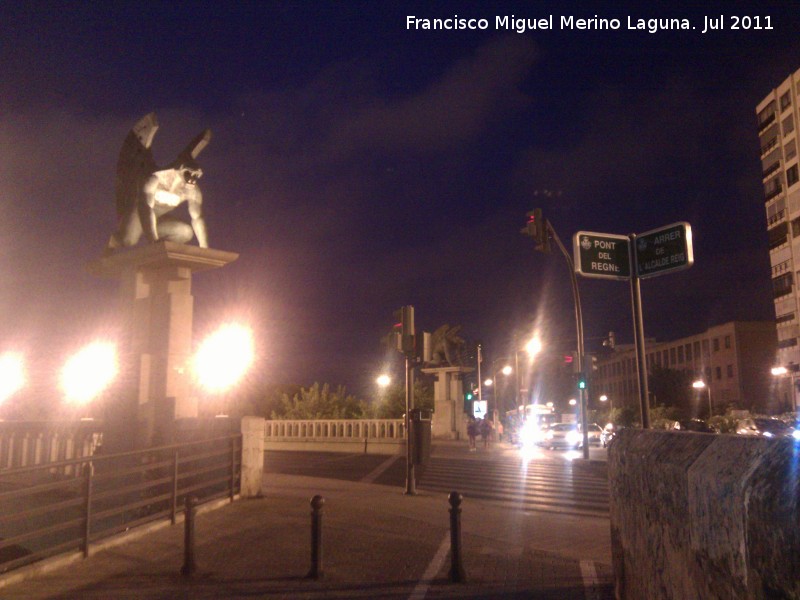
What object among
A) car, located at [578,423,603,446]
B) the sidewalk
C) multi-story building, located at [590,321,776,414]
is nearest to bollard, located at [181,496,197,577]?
the sidewalk

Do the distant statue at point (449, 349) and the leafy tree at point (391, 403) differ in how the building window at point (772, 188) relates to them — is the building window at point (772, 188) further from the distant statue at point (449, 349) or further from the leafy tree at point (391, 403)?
the leafy tree at point (391, 403)

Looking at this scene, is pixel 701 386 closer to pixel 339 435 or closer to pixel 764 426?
pixel 764 426

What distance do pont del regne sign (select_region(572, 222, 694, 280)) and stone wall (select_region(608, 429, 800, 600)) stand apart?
8.79ft

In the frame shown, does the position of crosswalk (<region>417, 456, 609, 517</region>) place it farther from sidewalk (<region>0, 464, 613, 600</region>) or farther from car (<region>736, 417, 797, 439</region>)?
car (<region>736, 417, 797, 439</region>)

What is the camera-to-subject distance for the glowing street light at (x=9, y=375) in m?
22.3

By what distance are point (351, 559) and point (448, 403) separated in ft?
109

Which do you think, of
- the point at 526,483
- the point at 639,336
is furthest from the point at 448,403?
the point at 639,336

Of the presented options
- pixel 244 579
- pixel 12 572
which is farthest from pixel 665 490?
pixel 12 572

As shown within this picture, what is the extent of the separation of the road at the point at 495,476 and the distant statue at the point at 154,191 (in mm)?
7726

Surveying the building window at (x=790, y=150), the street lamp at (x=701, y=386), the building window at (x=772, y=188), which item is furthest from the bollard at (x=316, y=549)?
the building window at (x=772, y=188)

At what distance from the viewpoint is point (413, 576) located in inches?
304

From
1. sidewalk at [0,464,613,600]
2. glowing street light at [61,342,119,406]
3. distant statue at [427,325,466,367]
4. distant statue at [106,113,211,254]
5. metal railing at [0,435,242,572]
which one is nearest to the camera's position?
sidewalk at [0,464,613,600]

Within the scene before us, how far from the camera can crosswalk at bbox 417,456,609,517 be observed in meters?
14.6

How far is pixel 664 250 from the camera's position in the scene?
798 cm
